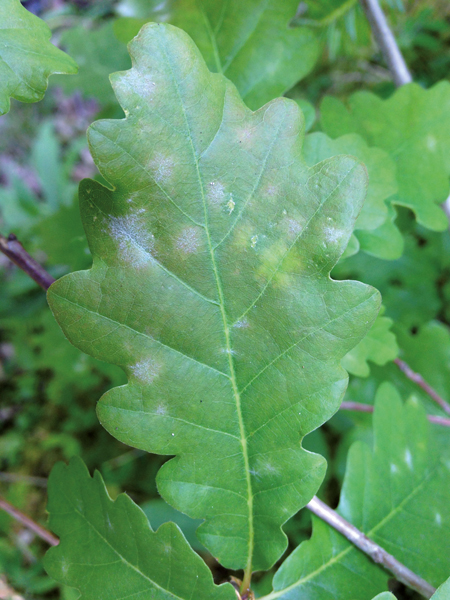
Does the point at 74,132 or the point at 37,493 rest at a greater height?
the point at 74,132

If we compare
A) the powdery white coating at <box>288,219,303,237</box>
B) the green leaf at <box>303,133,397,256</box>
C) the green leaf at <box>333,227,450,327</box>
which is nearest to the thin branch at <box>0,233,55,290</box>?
the powdery white coating at <box>288,219,303,237</box>

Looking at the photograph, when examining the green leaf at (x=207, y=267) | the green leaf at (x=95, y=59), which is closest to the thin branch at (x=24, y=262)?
the green leaf at (x=207, y=267)

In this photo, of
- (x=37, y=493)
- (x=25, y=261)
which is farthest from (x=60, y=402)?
(x=25, y=261)

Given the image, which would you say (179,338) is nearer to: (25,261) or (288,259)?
(288,259)

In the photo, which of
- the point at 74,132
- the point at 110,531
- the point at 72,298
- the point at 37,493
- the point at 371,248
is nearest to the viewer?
the point at 72,298

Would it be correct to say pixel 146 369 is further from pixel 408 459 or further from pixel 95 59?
pixel 95 59

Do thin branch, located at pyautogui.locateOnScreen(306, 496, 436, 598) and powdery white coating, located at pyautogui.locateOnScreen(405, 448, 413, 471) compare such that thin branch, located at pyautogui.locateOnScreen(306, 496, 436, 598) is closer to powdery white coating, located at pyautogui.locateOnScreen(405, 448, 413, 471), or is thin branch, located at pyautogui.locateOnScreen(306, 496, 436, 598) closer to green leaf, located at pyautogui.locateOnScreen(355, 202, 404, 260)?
powdery white coating, located at pyautogui.locateOnScreen(405, 448, 413, 471)
